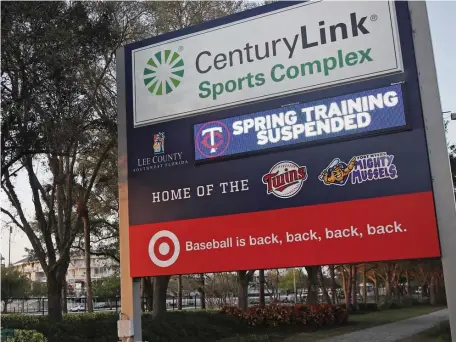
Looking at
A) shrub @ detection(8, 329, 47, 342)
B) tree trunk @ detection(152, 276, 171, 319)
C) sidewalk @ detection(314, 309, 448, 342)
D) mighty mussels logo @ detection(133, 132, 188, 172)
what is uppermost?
mighty mussels logo @ detection(133, 132, 188, 172)

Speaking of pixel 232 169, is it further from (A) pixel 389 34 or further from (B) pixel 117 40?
(B) pixel 117 40

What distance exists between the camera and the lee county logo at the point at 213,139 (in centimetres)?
880

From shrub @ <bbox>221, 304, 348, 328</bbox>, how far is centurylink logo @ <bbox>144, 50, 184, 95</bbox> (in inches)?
531

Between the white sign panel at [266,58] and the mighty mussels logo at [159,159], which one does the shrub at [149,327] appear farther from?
the white sign panel at [266,58]

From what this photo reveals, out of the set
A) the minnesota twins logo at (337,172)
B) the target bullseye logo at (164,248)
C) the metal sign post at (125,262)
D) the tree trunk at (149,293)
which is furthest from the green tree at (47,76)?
the tree trunk at (149,293)


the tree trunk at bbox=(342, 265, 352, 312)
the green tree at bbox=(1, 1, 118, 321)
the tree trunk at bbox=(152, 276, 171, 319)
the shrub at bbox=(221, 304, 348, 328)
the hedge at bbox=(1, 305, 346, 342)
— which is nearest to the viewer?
the green tree at bbox=(1, 1, 118, 321)

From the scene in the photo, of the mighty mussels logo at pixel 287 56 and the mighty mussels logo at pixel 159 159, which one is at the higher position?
the mighty mussels logo at pixel 287 56

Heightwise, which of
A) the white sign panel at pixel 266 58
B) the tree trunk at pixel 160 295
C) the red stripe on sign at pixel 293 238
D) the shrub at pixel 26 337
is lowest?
the shrub at pixel 26 337

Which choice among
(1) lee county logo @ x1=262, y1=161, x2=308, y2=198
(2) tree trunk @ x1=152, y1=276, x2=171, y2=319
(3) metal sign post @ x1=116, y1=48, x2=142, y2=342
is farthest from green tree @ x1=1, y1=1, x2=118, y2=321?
(2) tree trunk @ x1=152, y1=276, x2=171, y2=319

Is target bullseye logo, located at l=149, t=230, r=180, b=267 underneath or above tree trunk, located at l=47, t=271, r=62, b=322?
above

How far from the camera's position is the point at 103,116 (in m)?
14.2

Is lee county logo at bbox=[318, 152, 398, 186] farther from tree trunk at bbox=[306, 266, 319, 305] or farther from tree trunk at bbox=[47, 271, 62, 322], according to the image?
tree trunk at bbox=[306, 266, 319, 305]

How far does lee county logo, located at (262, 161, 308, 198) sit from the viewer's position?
823 centimetres

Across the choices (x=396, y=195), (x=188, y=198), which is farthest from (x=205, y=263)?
(x=396, y=195)
